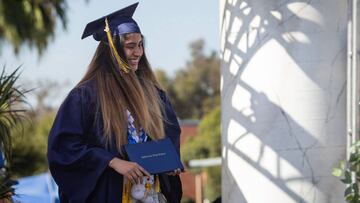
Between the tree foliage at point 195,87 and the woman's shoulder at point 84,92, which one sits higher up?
the woman's shoulder at point 84,92

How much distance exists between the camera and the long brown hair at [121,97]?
12.3 ft

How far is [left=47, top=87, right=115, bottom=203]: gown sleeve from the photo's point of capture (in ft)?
12.2

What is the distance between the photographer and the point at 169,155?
378 cm

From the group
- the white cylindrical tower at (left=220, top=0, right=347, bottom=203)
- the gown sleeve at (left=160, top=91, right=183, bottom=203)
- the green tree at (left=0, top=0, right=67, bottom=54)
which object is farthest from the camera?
the green tree at (left=0, top=0, right=67, bottom=54)

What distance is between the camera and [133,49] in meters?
3.94

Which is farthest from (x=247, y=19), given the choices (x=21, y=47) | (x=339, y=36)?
(x=21, y=47)

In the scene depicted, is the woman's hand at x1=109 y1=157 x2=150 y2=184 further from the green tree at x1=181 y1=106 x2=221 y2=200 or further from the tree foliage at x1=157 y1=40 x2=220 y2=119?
the tree foliage at x1=157 y1=40 x2=220 y2=119

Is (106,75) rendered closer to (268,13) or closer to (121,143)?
(121,143)

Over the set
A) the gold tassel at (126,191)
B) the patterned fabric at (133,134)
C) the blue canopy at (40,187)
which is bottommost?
the blue canopy at (40,187)

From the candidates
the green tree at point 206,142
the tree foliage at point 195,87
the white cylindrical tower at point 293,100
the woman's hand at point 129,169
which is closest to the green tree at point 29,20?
the green tree at point 206,142

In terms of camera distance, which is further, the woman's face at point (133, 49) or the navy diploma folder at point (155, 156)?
the woman's face at point (133, 49)

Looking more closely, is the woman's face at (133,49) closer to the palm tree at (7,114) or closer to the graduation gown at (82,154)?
the graduation gown at (82,154)

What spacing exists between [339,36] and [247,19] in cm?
51

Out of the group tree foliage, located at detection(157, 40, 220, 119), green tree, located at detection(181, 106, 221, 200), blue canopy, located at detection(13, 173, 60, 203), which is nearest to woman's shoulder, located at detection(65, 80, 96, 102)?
blue canopy, located at detection(13, 173, 60, 203)
